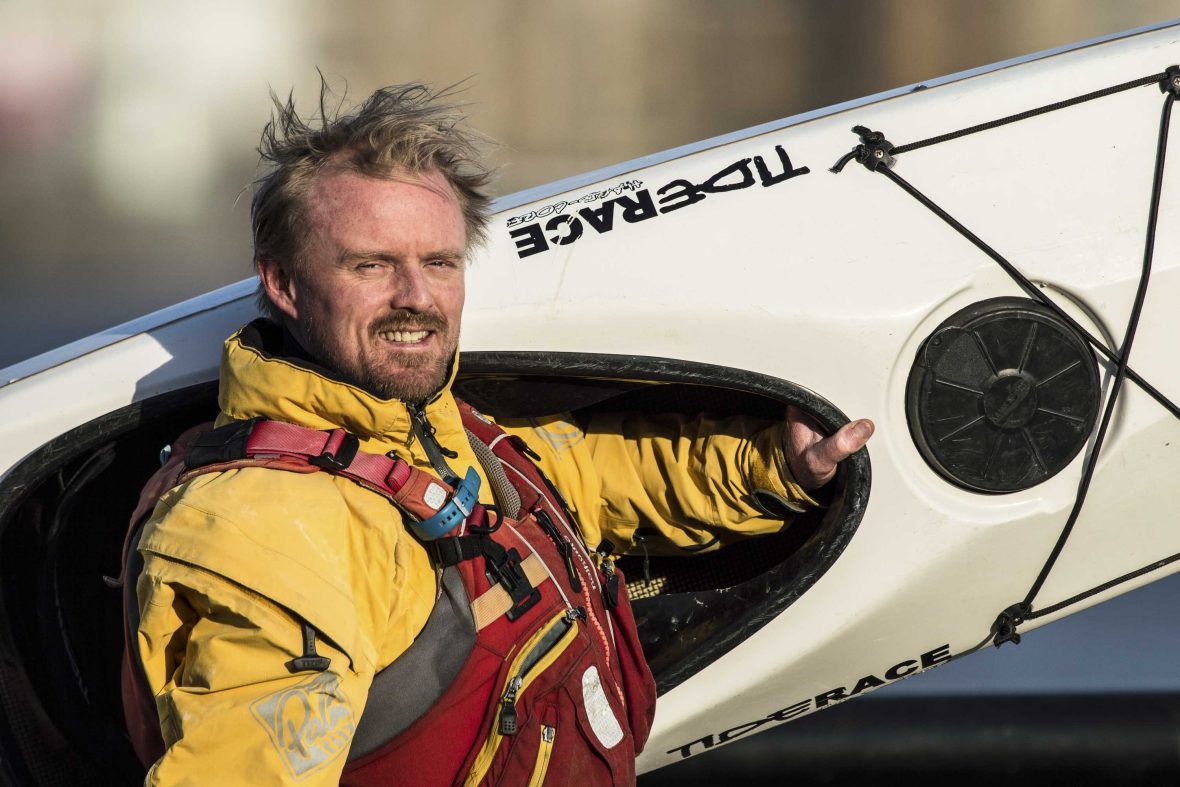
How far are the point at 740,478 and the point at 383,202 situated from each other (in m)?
0.60

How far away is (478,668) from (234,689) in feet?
0.93

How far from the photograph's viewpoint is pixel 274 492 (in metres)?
1.21

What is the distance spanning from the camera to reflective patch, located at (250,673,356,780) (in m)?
1.11

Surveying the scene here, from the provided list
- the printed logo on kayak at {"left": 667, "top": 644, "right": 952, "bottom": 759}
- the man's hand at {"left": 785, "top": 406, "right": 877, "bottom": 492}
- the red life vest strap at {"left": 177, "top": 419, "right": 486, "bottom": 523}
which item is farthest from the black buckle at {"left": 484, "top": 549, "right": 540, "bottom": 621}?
the printed logo on kayak at {"left": 667, "top": 644, "right": 952, "bottom": 759}

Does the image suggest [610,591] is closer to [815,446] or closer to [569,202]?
[815,446]

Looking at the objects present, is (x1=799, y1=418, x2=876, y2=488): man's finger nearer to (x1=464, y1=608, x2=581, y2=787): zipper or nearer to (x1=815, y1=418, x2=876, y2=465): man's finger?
(x1=815, y1=418, x2=876, y2=465): man's finger

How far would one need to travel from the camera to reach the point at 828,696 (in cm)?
180

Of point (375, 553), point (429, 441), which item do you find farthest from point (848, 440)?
point (375, 553)

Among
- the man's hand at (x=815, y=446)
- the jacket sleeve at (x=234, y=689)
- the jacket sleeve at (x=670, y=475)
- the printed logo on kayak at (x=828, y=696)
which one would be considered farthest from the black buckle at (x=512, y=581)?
the printed logo on kayak at (x=828, y=696)

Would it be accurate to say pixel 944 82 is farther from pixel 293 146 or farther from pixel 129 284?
pixel 129 284

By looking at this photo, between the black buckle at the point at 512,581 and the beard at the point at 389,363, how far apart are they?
197 millimetres

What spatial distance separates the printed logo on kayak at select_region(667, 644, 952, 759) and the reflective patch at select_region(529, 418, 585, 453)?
470 mm

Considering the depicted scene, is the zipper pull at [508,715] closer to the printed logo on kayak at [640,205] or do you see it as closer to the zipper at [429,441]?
the zipper at [429,441]

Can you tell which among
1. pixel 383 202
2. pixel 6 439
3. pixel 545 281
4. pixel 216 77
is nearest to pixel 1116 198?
pixel 545 281
